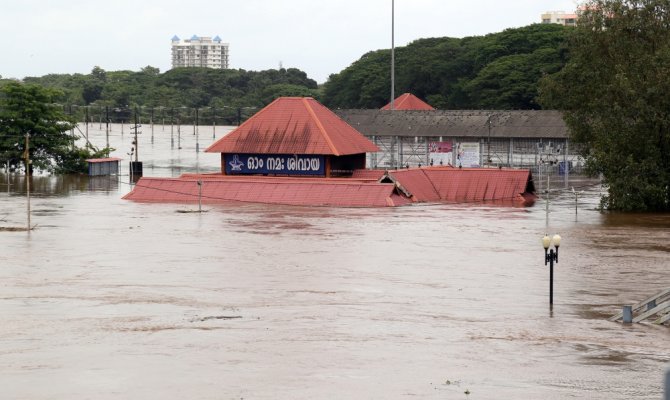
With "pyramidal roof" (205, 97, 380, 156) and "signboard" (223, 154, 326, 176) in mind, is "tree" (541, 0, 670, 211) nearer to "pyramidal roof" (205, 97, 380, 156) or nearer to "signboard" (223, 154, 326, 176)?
"pyramidal roof" (205, 97, 380, 156)

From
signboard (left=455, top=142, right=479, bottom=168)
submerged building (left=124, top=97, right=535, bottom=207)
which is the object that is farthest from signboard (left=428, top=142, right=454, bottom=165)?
submerged building (left=124, top=97, right=535, bottom=207)

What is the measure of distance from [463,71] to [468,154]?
57514 mm

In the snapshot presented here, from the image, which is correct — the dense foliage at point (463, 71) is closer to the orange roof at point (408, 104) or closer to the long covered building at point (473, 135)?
the orange roof at point (408, 104)

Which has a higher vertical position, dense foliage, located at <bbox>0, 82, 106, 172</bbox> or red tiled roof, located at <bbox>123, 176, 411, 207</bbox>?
dense foliage, located at <bbox>0, 82, 106, 172</bbox>

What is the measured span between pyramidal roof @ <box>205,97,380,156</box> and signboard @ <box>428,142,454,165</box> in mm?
14764

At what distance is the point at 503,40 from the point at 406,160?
4922 cm

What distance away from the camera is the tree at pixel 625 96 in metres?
57.2

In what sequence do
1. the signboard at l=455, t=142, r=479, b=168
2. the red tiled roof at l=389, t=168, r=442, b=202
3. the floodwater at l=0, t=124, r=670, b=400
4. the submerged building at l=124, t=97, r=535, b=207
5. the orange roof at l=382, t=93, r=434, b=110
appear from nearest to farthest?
the floodwater at l=0, t=124, r=670, b=400
the submerged building at l=124, t=97, r=535, b=207
the red tiled roof at l=389, t=168, r=442, b=202
the signboard at l=455, t=142, r=479, b=168
the orange roof at l=382, t=93, r=434, b=110

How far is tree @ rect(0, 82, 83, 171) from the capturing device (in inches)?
3462

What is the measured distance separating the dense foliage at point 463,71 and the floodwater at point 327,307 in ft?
221

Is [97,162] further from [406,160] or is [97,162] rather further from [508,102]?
[508,102]

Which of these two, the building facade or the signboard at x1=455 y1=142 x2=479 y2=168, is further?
the signboard at x1=455 y1=142 x2=479 y2=168

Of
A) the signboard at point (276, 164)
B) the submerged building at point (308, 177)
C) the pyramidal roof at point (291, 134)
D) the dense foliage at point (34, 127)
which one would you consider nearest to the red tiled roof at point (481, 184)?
the submerged building at point (308, 177)

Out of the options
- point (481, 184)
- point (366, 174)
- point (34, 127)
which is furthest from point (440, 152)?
point (34, 127)
